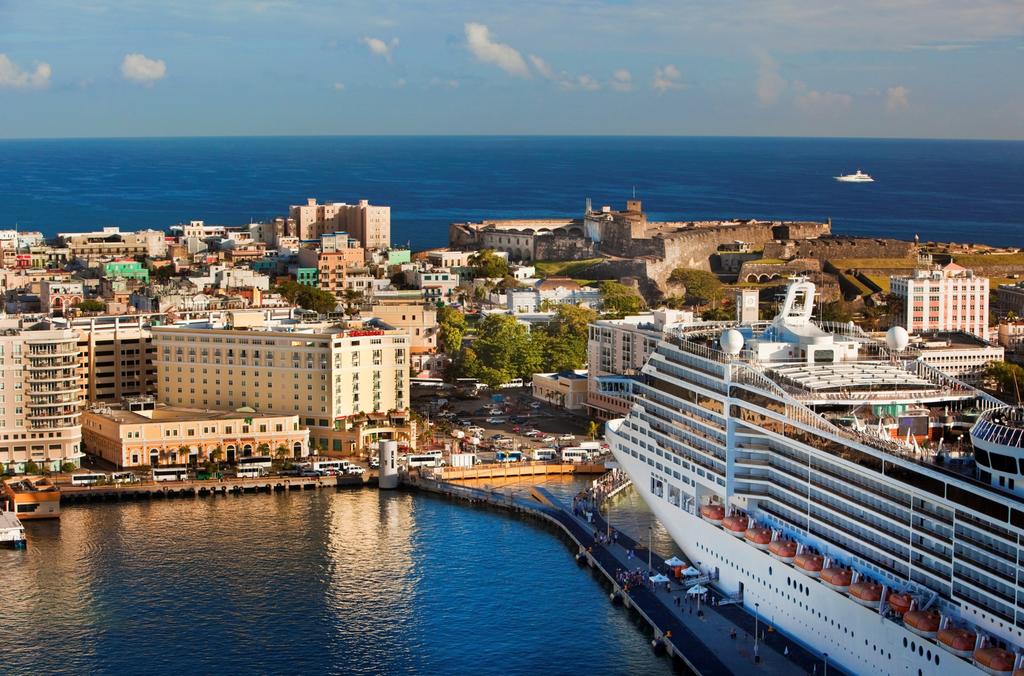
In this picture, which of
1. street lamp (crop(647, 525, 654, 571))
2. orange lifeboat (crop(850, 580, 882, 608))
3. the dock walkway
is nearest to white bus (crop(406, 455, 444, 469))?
the dock walkway

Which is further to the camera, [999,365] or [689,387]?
[999,365]

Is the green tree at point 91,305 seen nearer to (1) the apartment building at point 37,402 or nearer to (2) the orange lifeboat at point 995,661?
(1) the apartment building at point 37,402

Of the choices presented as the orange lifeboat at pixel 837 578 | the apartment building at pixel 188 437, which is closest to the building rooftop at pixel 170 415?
the apartment building at pixel 188 437

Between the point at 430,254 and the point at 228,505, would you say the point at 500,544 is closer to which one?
the point at 228,505

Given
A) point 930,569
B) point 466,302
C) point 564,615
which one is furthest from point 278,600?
point 466,302

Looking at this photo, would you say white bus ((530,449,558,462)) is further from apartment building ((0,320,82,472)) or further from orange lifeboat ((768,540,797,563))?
orange lifeboat ((768,540,797,563))

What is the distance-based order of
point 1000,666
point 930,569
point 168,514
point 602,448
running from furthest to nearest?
point 602,448 → point 168,514 → point 930,569 → point 1000,666
